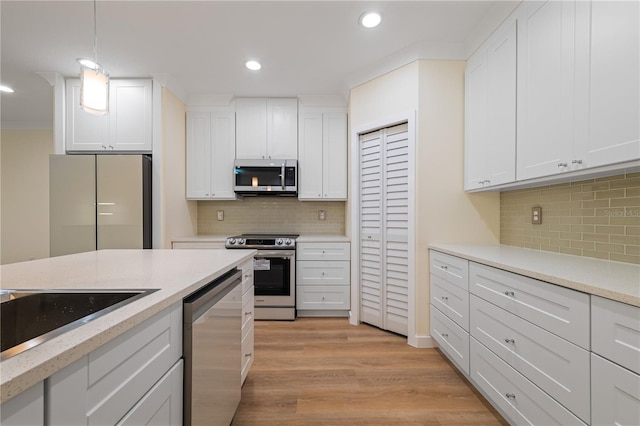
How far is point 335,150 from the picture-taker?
3.45 m

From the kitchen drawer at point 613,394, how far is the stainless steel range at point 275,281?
250 centimetres

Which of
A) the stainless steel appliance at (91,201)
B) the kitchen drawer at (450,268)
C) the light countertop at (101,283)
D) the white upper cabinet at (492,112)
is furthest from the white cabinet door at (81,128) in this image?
the white upper cabinet at (492,112)

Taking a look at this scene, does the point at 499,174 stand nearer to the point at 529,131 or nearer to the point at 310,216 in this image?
the point at 529,131

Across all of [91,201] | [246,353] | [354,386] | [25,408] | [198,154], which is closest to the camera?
[25,408]

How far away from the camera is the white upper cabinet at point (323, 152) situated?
345 centimetres

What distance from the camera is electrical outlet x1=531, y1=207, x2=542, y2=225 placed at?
1997mm

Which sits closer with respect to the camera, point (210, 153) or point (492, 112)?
point (492, 112)

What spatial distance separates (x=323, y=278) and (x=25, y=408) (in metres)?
2.76

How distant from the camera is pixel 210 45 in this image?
96.4 inches

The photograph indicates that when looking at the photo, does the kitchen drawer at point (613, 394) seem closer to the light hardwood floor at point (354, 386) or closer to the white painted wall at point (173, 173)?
the light hardwood floor at point (354, 386)

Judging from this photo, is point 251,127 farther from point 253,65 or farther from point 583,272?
point 583,272

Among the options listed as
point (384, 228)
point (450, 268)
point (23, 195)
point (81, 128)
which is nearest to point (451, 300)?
point (450, 268)

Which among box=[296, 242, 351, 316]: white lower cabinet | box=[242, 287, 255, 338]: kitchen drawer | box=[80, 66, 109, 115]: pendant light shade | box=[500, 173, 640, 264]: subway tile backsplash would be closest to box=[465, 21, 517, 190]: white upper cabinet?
box=[500, 173, 640, 264]: subway tile backsplash

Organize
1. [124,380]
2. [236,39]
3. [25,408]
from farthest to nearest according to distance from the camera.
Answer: [236,39]
[124,380]
[25,408]
